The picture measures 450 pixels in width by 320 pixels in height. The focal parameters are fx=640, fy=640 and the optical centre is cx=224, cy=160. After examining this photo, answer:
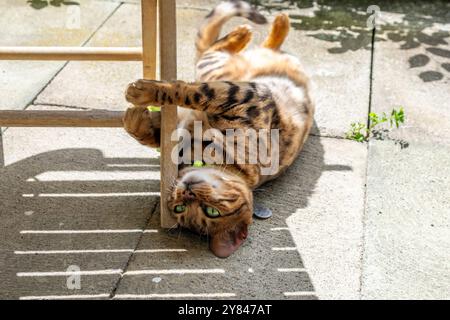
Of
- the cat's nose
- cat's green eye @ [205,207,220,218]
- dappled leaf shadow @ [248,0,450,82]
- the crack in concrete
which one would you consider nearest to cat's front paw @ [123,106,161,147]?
the cat's nose

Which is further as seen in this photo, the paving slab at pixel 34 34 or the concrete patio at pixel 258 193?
the paving slab at pixel 34 34

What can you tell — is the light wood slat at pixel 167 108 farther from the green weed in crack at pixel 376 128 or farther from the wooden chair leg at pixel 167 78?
the green weed in crack at pixel 376 128

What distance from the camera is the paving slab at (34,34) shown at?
4.21m

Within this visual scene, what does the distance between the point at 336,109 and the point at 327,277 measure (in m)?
1.53

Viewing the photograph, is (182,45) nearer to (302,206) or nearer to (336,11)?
(336,11)

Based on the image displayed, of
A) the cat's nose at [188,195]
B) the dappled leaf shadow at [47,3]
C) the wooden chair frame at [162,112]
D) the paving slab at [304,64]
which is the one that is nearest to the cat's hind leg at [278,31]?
the paving slab at [304,64]

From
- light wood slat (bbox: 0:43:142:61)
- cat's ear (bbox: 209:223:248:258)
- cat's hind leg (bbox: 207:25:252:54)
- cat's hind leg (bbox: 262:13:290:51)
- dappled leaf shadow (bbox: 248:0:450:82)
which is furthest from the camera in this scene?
dappled leaf shadow (bbox: 248:0:450:82)

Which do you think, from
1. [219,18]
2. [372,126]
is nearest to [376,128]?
[372,126]

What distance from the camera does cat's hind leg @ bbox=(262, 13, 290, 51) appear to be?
13.1 feet

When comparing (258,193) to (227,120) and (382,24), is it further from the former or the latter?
(382,24)

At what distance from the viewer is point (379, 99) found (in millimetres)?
4285

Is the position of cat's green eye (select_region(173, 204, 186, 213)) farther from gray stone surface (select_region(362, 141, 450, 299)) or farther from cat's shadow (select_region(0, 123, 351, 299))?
gray stone surface (select_region(362, 141, 450, 299))

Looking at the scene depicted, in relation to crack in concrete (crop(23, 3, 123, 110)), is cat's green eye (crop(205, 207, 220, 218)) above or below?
below

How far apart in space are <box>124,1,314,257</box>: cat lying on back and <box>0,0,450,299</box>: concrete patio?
5.8 inches
